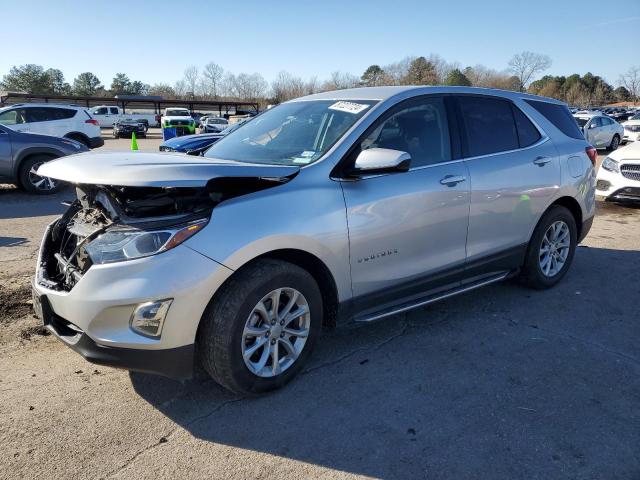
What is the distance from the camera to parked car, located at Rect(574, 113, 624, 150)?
20.3 m

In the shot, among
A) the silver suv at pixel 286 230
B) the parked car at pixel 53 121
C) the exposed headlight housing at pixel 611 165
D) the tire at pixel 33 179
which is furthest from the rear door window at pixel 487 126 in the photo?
the parked car at pixel 53 121

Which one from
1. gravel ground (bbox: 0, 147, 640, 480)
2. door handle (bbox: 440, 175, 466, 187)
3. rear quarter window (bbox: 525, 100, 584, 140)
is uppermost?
rear quarter window (bbox: 525, 100, 584, 140)

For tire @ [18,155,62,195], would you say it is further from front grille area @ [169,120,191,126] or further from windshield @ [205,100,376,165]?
front grille area @ [169,120,191,126]

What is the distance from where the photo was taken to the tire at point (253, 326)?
281cm

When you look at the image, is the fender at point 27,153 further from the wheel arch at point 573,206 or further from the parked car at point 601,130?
the parked car at point 601,130

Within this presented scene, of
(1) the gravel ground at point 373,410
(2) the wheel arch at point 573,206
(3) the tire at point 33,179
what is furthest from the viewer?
(3) the tire at point 33,179

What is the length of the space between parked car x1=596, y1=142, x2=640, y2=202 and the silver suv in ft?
18.2

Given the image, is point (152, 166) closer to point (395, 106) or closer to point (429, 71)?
point (395, 106)

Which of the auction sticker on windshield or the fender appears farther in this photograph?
the fender

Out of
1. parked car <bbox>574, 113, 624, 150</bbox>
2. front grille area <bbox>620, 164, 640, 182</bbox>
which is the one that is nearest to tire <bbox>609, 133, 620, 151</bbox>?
parked car <bbox>574, 113, 624, 150</bbox>

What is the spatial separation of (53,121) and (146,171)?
51.5 ft

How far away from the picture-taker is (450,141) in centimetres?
401

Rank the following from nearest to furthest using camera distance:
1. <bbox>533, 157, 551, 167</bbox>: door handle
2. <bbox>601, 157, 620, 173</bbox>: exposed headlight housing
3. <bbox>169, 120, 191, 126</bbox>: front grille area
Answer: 1. <bbox>533, 157, 551, 167</bbox>: door handle
2. <bbox>601, 157, 620, 173</bbox>: exposed headlight housing
3. <bbox>169, 120, 191, 126</bbox>: front grille area

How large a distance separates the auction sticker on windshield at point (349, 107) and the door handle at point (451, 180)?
0.79 m
